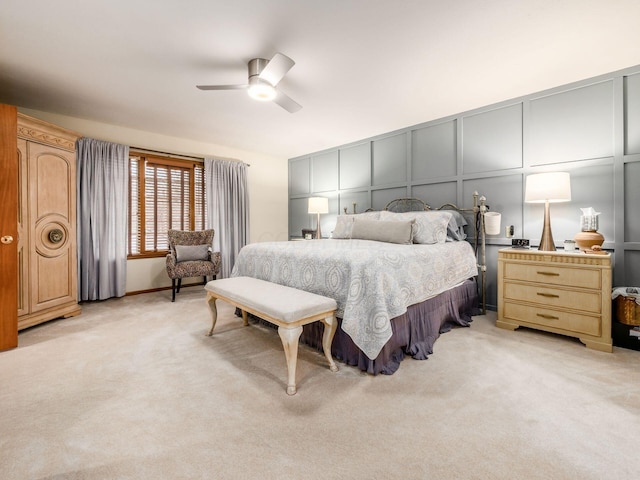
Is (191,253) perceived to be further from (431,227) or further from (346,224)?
(431,227)

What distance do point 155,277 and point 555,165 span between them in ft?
19.1

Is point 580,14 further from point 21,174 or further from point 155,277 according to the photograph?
point 155,277

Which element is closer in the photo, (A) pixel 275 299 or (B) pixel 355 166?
(A) pixel 275 299

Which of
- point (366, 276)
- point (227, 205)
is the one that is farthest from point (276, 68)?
point (227, 205)

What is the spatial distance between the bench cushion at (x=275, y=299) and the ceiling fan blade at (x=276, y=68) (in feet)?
5.99

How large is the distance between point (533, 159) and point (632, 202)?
96 centimetres

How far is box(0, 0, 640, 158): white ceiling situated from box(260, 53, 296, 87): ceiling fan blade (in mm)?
175

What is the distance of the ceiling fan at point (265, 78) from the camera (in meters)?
2.43

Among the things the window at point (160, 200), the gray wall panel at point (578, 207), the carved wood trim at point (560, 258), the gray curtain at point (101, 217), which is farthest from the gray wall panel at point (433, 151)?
the gray curtain at point (101, 217)

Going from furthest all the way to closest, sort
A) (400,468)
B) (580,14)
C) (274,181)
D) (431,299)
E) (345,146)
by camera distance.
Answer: (274,181) < (345,146) < (431,299) < (580,14) < (400,468)

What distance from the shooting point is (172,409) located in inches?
68.1

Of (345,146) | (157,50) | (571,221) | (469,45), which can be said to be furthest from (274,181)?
(571,221)

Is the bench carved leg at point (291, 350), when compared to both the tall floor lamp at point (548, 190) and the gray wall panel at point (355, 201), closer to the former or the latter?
the tall floor lamp at point (548, 190)

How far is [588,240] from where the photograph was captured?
108 inches
